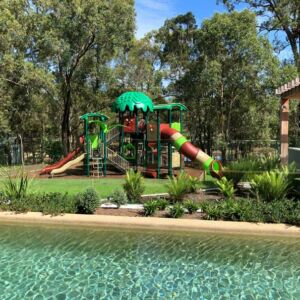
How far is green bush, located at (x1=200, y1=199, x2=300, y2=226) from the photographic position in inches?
375

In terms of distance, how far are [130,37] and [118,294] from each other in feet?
72.9

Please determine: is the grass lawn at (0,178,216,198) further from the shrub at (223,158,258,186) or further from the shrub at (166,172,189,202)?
the shrub at (166,172,189,202)

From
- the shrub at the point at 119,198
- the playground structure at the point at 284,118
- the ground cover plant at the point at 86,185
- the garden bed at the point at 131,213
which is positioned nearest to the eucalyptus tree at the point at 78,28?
the ground cover plant at the point at 86,185

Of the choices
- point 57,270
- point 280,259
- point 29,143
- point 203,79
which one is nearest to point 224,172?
point 280,259

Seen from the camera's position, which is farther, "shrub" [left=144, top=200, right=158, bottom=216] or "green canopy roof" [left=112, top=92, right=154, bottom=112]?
"green canopy roof" [left=112, top=92, right=154, bottom=112]

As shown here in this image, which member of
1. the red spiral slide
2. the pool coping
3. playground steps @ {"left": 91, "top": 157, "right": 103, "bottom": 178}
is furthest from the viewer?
the red spiral slide

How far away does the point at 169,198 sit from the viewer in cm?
1206

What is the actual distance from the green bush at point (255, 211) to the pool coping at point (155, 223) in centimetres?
26

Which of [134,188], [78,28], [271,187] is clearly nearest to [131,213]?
[134,188]

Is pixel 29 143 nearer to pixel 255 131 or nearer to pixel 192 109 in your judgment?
pixel 192 109

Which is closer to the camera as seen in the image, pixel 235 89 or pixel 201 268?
pixel 201 268

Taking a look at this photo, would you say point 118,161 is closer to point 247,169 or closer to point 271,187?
point 247,169

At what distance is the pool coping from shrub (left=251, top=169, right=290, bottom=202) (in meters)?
1.54

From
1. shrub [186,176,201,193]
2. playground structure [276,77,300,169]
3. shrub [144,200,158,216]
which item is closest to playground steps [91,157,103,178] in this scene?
shrub [186,176,201,193]
